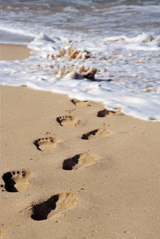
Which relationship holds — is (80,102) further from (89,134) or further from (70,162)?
(70,162)

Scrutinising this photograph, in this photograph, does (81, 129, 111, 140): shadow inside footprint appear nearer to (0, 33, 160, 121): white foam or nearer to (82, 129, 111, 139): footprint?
(82, 129, 111, 139): footprint

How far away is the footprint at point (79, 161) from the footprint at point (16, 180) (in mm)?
265

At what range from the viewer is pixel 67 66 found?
4.79m

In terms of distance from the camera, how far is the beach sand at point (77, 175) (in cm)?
145

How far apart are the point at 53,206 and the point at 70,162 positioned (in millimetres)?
457

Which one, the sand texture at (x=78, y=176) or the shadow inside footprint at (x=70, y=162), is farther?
the shadow inside footprint at (x=70, y=162)

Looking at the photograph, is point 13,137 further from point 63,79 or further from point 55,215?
point 63,79

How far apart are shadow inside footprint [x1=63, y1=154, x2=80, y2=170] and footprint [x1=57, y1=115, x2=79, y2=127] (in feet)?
1.93

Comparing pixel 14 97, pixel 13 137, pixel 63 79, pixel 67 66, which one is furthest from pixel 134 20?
pixel 13 137

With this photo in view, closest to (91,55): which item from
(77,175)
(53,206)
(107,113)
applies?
(107,113)

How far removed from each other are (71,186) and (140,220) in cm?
46

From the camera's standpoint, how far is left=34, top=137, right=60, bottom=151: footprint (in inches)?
87.3

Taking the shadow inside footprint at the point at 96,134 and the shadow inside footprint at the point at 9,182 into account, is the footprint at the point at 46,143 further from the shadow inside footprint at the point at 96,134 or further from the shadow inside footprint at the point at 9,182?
the shadow inside footprint at the point at 9,182

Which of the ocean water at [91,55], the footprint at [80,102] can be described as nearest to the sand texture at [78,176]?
the footprint at [80,102]
